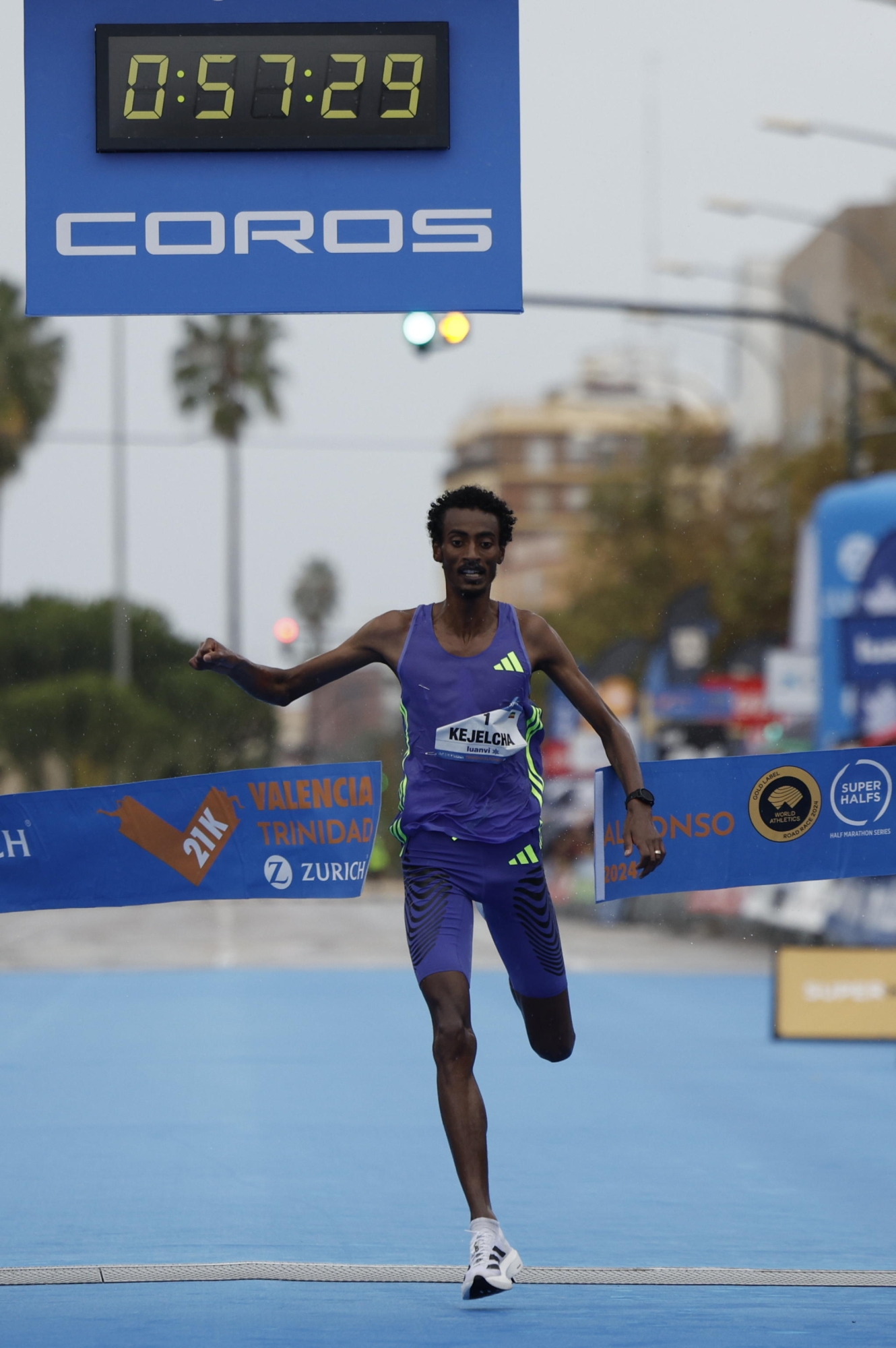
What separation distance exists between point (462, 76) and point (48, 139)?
135cm

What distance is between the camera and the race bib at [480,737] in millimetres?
6355

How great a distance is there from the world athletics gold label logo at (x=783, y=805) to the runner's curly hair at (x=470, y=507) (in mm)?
1414

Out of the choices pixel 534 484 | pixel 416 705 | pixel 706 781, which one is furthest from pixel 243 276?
pixel 534 484

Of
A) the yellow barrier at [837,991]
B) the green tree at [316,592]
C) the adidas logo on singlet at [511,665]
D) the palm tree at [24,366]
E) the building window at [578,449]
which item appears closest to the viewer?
the adidas logo on singlet at [511,665]

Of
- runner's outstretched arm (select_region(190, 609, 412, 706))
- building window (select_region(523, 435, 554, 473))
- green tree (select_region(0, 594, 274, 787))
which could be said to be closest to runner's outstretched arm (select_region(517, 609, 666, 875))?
runner's outstretched arm (select_region(190, 609, 412, 706))

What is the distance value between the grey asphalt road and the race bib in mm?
13064

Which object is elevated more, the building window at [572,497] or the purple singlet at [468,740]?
the building window at [572,497]

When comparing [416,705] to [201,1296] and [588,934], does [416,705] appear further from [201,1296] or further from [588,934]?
[588,934]

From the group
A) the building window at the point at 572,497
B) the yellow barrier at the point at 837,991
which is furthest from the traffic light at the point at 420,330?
the building window at the point at 572,497

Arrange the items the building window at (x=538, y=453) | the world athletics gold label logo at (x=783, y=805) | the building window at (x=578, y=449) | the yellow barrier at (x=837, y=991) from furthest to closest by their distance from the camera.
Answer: the building window at (x=538, y=453)
the building window at (x=578, y=449)
the yellow barrier at (x=837, y=991)
the world athletics gold label logo at (x=783, y=805)

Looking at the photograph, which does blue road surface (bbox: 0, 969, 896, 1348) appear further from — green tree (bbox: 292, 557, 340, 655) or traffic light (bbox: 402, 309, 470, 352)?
green tree (bbox: 292, 557, 340, 655)

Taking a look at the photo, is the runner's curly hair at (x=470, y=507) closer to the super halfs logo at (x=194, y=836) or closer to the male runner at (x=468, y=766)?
the male runner at (x=468, y=766)

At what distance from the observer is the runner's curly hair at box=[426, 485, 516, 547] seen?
6.52m

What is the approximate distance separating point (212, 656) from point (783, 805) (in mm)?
2058
